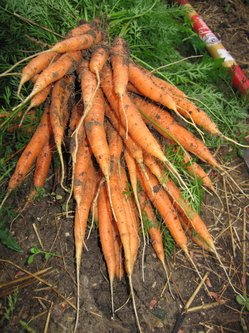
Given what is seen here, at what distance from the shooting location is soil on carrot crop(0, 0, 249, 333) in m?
1.71

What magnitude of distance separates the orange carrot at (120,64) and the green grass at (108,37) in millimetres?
200

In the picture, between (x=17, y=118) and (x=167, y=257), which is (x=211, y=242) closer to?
(x=167, y=257)

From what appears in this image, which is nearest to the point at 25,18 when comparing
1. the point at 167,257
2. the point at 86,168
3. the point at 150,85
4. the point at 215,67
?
the point at 150,85

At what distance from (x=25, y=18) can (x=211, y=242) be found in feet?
8.19

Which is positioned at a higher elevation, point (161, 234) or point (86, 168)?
point (86, 168)

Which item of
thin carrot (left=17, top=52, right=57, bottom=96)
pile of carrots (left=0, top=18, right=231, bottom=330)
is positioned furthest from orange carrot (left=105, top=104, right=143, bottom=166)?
thin carrot (left=17, top=52, right=57, bottom=96)

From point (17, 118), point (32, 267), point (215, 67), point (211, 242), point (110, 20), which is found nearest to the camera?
point (32, 267)

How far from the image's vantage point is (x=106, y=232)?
1977 mm

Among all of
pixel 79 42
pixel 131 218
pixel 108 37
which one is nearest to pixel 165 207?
pixel 131 218

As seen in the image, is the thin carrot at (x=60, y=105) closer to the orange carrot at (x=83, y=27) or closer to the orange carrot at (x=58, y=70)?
the orange carrot at (x=58, y=70)

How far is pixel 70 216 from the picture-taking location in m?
2.06

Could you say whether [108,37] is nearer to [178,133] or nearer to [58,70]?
[58,70]

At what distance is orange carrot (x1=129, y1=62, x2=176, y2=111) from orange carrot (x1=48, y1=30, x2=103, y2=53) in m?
0.40

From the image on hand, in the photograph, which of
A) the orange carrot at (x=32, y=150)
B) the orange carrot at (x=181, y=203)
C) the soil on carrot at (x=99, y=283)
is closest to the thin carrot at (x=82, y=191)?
the soil on carrot at (x=99, y=283)
